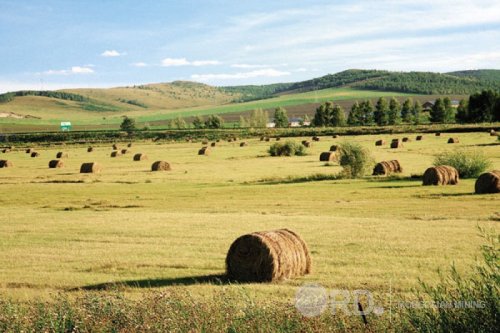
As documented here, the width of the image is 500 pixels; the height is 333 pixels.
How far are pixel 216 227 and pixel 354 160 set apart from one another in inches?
890

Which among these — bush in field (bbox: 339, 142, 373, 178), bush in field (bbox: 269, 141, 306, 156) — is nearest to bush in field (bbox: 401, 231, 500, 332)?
bush in field (bbox: 339, 142, 373, 178)

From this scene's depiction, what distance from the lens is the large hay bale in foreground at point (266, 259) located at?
1547 centimetres

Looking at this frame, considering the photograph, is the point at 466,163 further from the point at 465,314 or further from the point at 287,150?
the point at 465,314

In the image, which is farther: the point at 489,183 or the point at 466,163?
the point at 466,163

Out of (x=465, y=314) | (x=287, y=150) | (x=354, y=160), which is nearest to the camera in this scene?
(x=465, y=314)

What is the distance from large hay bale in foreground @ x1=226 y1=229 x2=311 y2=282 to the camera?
15469 mm

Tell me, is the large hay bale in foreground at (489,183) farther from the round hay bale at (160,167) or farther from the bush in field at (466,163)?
the round hay bale at (160,167)

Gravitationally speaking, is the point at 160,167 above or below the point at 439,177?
below

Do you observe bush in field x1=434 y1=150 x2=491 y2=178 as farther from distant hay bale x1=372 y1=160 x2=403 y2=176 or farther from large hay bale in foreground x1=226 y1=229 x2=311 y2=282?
large hay bale in foreground x1=226 y1=229 x2=311 y2=282

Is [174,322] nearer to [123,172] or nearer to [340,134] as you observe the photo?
[123,172]

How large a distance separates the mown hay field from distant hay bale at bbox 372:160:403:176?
1.22 meters

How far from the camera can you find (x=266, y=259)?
1546 centimetres

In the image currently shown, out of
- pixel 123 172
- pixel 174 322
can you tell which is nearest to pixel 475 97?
pixel 123 172

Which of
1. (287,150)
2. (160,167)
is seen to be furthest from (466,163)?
(287,150)
